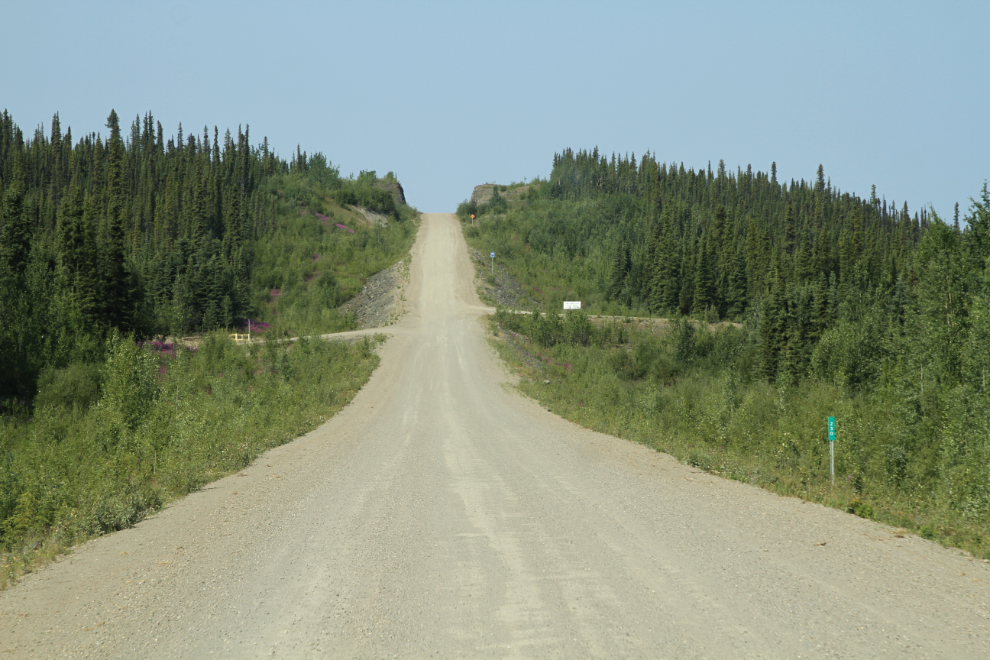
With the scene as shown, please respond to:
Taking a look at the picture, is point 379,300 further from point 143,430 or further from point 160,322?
→ point 143,430

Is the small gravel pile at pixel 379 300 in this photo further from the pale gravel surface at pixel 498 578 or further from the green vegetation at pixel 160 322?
the pale gravel surface at pixel 498 578

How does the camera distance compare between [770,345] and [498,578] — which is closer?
[498,578]

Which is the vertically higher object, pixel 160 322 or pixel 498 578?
Result: pixel 160 322

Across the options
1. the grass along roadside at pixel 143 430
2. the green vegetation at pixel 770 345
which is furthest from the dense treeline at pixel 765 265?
the grass along roadside at pixel 143 430

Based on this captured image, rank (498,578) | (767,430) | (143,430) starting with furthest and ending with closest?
(767,430) → (143,430) → (498,578)

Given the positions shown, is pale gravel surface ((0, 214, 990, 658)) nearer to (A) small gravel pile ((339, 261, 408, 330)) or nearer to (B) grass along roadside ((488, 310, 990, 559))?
(B) grass along roadside ((488, 310, 990, 559))

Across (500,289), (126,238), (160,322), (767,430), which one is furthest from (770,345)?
(126,238)

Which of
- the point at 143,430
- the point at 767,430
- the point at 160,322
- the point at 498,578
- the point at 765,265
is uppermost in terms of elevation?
the point at 765,265

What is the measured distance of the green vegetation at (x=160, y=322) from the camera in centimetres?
1361

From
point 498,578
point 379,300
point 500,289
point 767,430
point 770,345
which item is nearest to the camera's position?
point 498,578

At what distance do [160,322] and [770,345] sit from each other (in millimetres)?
46635

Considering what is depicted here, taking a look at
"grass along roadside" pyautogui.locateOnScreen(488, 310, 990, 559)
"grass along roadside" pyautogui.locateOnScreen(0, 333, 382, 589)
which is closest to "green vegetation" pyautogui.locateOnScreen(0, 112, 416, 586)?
"grass along roadside" pyautogui.locateOnScreen(0, 333, 382, 589)

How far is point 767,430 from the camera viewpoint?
2080 cm

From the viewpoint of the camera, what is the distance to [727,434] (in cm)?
2103
